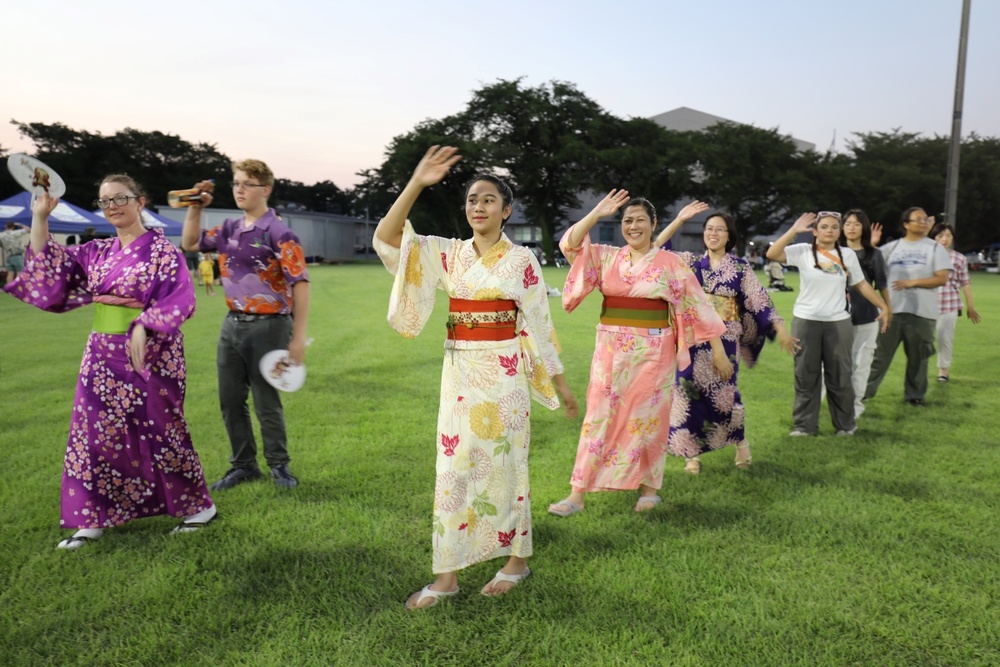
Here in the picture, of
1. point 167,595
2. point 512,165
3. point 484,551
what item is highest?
point 512,165

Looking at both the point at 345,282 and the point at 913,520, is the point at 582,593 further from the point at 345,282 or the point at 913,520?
the point at 345,282

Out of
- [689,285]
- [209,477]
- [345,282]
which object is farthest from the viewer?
[345,282]

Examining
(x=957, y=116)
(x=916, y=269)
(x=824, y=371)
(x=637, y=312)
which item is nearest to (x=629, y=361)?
(x=637, y=312)

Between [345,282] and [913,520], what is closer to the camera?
[913,520]

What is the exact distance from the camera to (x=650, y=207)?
4.33 metres

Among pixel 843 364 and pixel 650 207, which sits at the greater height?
pixel 650 207

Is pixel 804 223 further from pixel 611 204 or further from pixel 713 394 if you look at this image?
pixel 611 204

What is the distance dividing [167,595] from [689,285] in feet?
11.0

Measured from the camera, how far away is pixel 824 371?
6.30 meters

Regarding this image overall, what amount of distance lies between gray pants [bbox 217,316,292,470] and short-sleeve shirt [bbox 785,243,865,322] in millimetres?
4246

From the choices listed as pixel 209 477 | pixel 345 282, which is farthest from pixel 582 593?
pixel 345 282

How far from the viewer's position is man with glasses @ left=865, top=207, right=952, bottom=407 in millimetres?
7219

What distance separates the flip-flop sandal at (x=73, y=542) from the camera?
3686mm

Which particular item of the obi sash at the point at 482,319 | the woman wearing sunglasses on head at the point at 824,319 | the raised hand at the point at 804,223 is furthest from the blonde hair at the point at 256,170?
the woman wearing sunglasses on head at the point at 824,319
